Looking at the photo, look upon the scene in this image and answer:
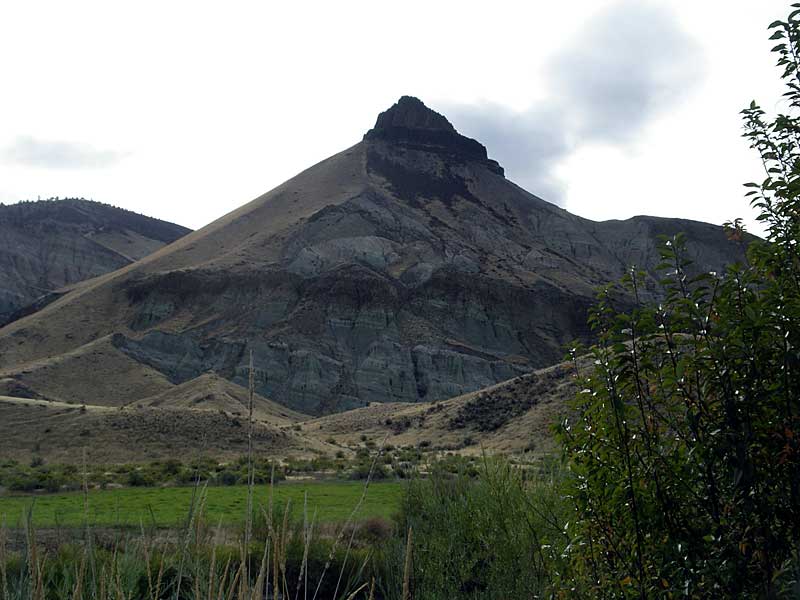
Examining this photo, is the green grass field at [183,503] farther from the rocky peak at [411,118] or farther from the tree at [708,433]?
the rocky peak at [411,118]

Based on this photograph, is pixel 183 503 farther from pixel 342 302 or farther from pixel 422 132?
pixel 422 132

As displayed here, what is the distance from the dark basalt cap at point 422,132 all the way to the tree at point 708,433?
12563 cm

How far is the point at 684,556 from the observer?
405cm

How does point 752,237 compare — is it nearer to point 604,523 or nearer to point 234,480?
point 604,523

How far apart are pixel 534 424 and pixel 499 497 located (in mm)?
34351

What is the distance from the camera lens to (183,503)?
68.1ft

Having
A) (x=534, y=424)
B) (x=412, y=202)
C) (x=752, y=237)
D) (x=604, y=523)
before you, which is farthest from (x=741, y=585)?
(x=412, y=202)

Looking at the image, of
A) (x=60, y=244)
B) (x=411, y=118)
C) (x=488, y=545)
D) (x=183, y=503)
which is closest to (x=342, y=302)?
(x=183, y=503)

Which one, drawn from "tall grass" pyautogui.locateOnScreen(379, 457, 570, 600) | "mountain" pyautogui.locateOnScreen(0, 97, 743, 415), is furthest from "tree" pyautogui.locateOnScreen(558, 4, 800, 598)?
"mountain" pyautogui.locateOnScreen(0, 97, 743, 415)

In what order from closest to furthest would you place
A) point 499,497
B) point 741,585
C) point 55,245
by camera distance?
point 741,585
point 499,497
point 55,245

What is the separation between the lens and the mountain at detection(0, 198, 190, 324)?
104 metres

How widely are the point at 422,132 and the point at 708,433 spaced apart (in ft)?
431

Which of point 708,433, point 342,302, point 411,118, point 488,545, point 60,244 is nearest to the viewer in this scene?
point 708,433

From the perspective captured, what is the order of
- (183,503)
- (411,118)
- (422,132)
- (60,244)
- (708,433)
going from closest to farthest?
(708,433), (183,503), (60,244), (422,132), (411,118)
